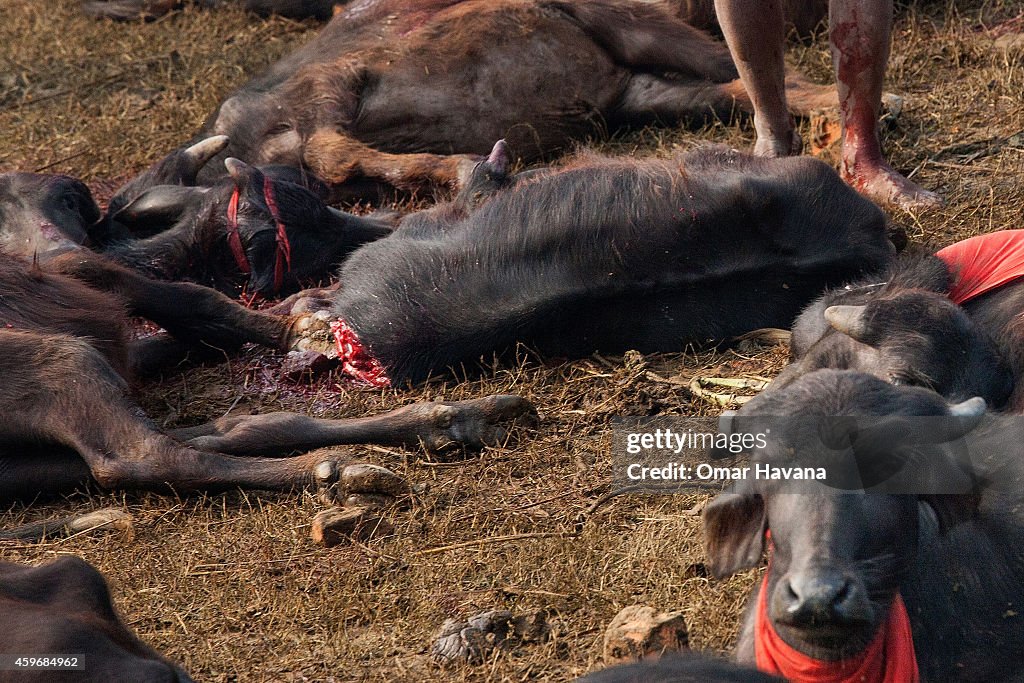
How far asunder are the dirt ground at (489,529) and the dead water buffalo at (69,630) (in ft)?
1.85

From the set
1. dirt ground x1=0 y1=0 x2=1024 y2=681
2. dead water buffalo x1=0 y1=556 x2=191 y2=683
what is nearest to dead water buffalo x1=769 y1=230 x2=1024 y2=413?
dirt ground x1=0 y1=0 x2=1024 y2=681

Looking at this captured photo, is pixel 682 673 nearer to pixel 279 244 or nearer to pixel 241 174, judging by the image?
pixel 279 244

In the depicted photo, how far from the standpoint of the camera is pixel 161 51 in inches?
357

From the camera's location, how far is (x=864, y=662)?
2.62m

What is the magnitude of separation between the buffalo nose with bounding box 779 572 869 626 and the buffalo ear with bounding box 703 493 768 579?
0.33 meters

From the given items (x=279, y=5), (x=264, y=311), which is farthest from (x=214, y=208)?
(x=279, y=5)

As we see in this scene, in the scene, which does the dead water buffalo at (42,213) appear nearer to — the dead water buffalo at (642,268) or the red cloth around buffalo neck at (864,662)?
the dead water buffalo at (642,268)

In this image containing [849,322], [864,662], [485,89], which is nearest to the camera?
[864,662]

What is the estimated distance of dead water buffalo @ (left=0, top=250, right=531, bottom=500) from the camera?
14.7 feet

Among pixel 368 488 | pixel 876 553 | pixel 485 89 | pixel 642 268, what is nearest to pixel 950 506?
pixel 876 553

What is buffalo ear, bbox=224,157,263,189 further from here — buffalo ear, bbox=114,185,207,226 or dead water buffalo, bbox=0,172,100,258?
Result: dead water buffalo, bbox=0,172,100,258

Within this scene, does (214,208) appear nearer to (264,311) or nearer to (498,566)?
(264,311)

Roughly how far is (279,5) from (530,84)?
298cm

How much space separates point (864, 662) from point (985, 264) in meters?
2.09
